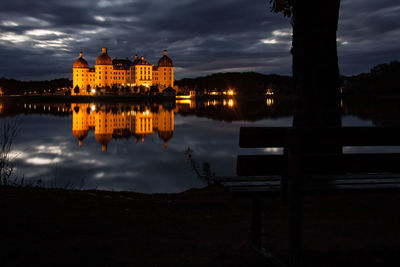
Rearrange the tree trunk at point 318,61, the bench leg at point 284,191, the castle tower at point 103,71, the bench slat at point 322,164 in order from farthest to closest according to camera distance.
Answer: the castle tower at point 103,71
the tree trunk at point 318,61
the bench leg at point 284,191
the bench slat at point 322,164

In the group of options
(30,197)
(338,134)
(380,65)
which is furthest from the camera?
(380,65)

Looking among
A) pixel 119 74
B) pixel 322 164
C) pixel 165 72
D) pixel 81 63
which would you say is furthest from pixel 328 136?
pixel 81 63

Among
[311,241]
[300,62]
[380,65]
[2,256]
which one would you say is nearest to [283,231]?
[311,241]

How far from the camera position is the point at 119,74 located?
477 feet

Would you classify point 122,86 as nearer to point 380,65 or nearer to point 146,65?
point 146,65

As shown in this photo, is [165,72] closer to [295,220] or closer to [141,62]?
[141,62]

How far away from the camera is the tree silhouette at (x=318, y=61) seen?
7.39 meters

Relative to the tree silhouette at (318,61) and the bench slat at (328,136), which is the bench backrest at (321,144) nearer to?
the bench slat at (328,136)

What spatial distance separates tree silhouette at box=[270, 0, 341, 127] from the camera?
24.3 feet

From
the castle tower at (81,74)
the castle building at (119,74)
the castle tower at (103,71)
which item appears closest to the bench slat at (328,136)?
the castle building at (119,74)

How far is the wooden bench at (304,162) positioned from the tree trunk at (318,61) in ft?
12.6

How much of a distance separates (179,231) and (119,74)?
14585cm

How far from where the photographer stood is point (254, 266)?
3.79 metres

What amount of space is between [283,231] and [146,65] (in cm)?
14215
